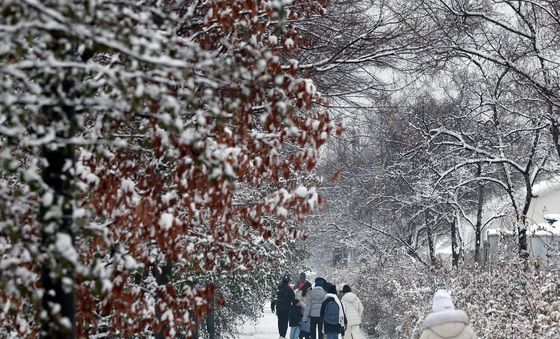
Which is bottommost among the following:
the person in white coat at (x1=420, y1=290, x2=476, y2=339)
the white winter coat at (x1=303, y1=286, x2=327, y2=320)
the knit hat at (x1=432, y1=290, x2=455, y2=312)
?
the person in white coat at (x1=420, y1=290, x2=476, y2=339)

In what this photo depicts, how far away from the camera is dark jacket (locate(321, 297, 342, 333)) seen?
49.1ft

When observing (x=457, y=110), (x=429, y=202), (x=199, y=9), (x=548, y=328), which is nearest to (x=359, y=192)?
(x=429, y=202)

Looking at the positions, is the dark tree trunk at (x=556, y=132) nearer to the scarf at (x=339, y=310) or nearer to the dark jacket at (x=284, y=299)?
the scarf at (x=339, y=310)

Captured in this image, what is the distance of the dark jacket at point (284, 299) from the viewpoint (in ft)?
62.4

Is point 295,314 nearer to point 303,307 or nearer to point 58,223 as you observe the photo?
point 303,307

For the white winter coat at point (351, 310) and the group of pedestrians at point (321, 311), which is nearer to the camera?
the group of pedestrians at point (321, 311)

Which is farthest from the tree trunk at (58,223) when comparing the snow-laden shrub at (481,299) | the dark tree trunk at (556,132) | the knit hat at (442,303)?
the dark tree trunk at (556,132)

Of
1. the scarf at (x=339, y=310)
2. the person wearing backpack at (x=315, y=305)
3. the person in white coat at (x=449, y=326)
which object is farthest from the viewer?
the person wearing backpack at (x=315, y=305)

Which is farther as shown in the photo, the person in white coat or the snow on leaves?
the person in white coat

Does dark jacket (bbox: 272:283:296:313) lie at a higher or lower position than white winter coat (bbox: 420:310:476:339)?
higher

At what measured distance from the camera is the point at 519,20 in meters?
13.0

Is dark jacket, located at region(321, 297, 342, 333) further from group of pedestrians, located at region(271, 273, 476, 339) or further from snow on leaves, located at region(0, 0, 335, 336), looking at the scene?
A: snow on leaves, located at region(0, 0, 335, 336)

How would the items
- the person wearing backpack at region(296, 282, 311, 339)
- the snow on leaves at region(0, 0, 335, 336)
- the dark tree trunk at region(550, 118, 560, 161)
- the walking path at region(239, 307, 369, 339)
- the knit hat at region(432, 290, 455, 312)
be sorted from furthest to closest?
the walking path at region(239, 307, 369, 339) < the person wearing backpack at region(296, 282, 311, 339) < the dark tree trunk at region(550, 118, 560, 161) < the knit hat at region(432, 290, 455, 312) < the snow on leaves at region(0, 0, 335, 336)

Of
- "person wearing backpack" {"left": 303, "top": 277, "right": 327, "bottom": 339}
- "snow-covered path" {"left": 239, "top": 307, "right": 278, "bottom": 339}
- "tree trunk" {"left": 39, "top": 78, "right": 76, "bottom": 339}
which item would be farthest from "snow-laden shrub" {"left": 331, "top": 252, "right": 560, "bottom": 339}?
"tree trunk" {"left": 39, "top": 78, "right": 76, "bottom": 339}
